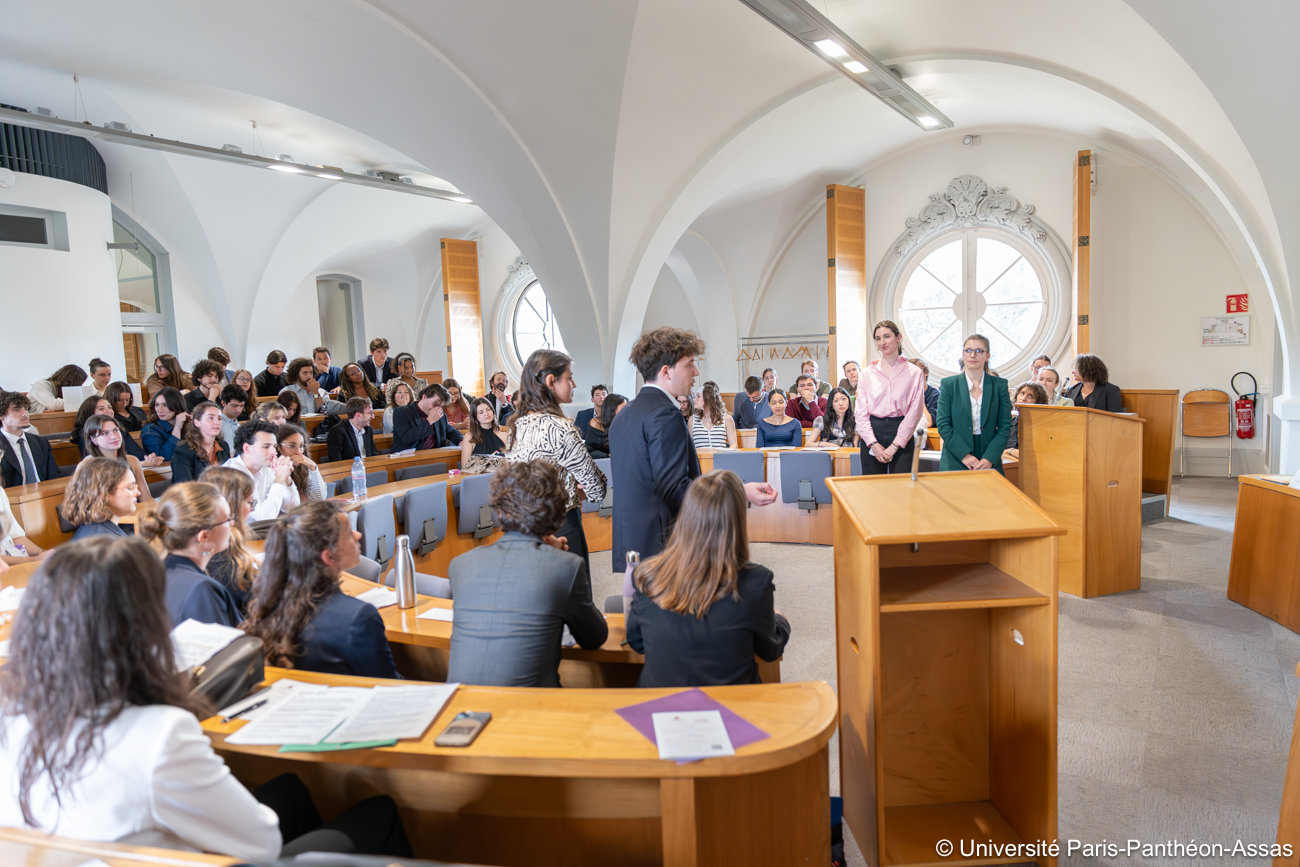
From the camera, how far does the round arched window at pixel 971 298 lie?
34.1 ft

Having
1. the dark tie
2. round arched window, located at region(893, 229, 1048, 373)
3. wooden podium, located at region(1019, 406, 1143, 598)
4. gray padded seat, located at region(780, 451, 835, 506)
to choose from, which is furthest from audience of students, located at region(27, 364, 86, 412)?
round arched window, located at region(893, 229, 1048, 373)

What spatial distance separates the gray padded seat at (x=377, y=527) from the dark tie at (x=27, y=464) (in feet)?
8.81

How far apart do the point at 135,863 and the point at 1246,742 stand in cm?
367

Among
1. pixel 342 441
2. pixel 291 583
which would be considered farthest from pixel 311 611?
pixel 342 441

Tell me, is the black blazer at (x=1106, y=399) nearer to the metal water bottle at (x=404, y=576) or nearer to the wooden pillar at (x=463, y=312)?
the metal water bottle at (x=404, y=576)

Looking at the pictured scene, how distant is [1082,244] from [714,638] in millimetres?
9105

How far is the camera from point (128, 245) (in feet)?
38.1

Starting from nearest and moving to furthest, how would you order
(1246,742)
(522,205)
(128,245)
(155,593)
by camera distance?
(155,593), (1246,742), (522,205), (128,245)

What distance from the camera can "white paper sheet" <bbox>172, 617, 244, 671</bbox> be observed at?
188 centimetres

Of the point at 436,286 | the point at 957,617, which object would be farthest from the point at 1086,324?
the point at 436,286

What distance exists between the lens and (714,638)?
2088 millimetres

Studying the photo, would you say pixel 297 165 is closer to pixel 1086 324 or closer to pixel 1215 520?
pixel 1086 324

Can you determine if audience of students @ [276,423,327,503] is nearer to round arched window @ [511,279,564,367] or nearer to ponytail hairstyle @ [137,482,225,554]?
ponytail hairstyle @ [137,482,225,554]

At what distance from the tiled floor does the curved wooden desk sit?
95cm
